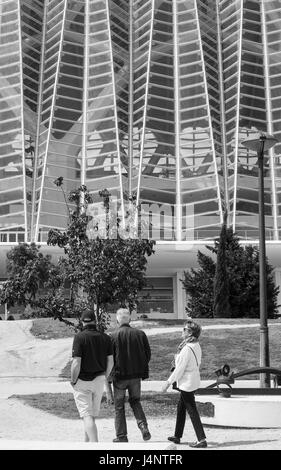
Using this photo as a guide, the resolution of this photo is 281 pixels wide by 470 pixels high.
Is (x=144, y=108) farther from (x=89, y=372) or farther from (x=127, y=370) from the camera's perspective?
(x=89, y=372)

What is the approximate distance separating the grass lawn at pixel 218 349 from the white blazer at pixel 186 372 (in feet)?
35.4

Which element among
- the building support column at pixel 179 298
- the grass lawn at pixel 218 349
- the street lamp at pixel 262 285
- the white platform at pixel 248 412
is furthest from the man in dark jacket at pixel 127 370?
the building support column at pixel 179 298

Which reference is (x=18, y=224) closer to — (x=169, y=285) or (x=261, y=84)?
(x=169, y=285)

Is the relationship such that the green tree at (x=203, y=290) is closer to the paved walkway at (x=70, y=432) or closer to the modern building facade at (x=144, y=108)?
the modern building facade at (x=144, y=108)

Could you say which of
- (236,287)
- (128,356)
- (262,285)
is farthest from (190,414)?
(236,287)

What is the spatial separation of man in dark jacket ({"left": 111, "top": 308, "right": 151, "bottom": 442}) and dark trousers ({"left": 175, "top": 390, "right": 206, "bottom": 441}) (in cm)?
45

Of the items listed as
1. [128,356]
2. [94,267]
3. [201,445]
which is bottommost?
[201,445]

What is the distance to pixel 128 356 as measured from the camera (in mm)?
10469

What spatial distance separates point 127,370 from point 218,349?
14.1 m

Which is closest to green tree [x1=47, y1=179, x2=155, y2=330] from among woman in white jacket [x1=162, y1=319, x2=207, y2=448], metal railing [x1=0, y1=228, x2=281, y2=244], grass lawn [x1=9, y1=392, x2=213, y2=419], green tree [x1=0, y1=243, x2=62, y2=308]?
grass lawn [x1=9, y1=392, x2=213, y2=419]

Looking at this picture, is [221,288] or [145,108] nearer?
[221,288]

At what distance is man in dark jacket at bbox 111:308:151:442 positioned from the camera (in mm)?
10422

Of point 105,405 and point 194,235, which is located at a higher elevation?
point 194,235

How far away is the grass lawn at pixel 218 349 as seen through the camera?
22.4m
